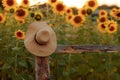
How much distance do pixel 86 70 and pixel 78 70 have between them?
0.09 m

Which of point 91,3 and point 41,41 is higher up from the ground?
point 91,3

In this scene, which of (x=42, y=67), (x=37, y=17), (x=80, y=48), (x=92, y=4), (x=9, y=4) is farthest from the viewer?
(x=92, y=4)

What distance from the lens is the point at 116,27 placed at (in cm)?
552

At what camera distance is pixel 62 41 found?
5.23 metres

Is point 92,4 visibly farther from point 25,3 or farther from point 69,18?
point 25,3

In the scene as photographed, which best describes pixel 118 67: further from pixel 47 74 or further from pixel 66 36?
pixel 47 74

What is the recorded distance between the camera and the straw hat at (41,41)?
13.1 feet

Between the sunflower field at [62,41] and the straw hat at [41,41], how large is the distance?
784 mm

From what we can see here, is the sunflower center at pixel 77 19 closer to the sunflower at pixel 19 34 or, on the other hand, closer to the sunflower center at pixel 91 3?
the sunflower center at pixel 91 3

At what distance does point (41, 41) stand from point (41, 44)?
7 centimetres

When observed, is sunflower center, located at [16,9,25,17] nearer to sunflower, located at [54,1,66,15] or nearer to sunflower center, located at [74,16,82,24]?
sunflower, located at [54,1,66,15]

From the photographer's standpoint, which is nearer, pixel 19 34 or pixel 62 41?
pixel 19 34

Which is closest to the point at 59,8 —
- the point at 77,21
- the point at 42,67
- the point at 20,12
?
the point at 77,21

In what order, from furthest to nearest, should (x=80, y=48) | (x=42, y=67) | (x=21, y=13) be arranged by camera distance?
(x=21, y=13), (x=80, y=48), (x=42, y=67)
